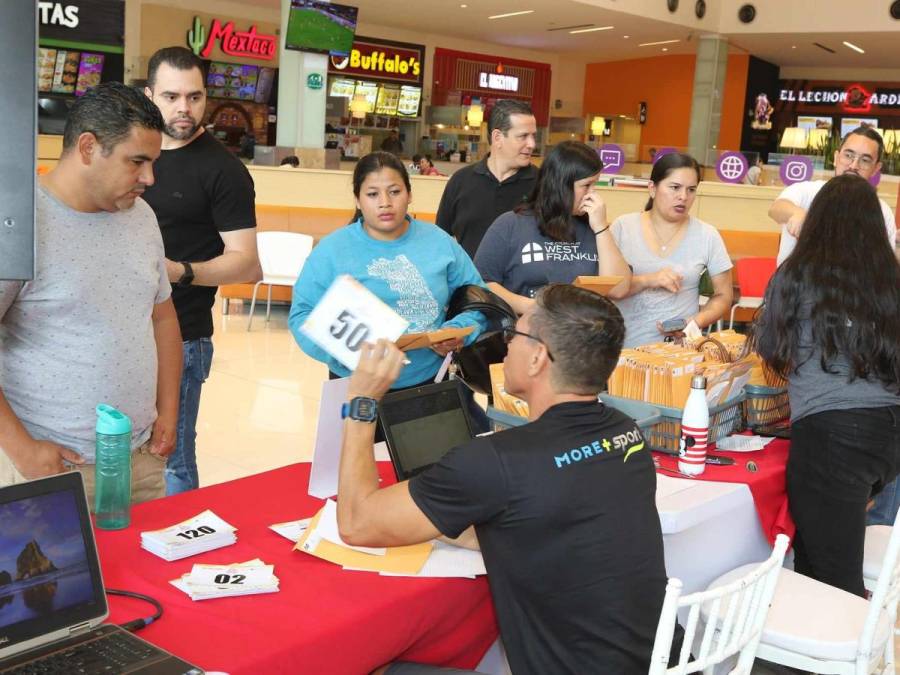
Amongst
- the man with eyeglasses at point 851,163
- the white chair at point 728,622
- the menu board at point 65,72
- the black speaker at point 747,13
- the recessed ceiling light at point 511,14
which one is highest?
the black speaker at point 747,13

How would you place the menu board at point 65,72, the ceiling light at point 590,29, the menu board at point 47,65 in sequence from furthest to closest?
the ceiling light at point 590,29 → the menu board at point 65,72 → the menu board at point 47,65

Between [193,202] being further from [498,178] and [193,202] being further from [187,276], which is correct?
[498,178]

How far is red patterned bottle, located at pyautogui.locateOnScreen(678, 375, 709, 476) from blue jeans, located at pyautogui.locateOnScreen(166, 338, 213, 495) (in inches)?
58.5

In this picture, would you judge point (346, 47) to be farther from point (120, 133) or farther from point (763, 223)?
point (120, 133)

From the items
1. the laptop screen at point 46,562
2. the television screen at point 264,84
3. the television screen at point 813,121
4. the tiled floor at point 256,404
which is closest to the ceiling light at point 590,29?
the television screen at point 813,121

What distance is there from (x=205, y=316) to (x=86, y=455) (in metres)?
0.97

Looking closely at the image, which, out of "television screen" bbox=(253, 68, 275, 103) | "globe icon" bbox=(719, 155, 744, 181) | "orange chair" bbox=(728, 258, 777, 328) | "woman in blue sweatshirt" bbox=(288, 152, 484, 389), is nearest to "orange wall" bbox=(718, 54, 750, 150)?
"globe icon" bbox=(719, 155, 744, 181)

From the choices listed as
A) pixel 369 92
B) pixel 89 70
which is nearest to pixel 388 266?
pixel 89 70

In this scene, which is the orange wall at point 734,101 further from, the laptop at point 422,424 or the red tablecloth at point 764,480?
the laptop at point 422,424

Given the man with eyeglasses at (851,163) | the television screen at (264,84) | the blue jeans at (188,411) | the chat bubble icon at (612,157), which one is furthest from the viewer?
the television screen at (264,84)

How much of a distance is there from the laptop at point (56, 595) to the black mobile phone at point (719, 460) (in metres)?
1.81

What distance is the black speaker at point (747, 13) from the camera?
627 inches

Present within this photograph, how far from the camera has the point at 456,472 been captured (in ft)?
5.79

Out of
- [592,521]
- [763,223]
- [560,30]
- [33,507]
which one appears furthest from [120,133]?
[560,30]
